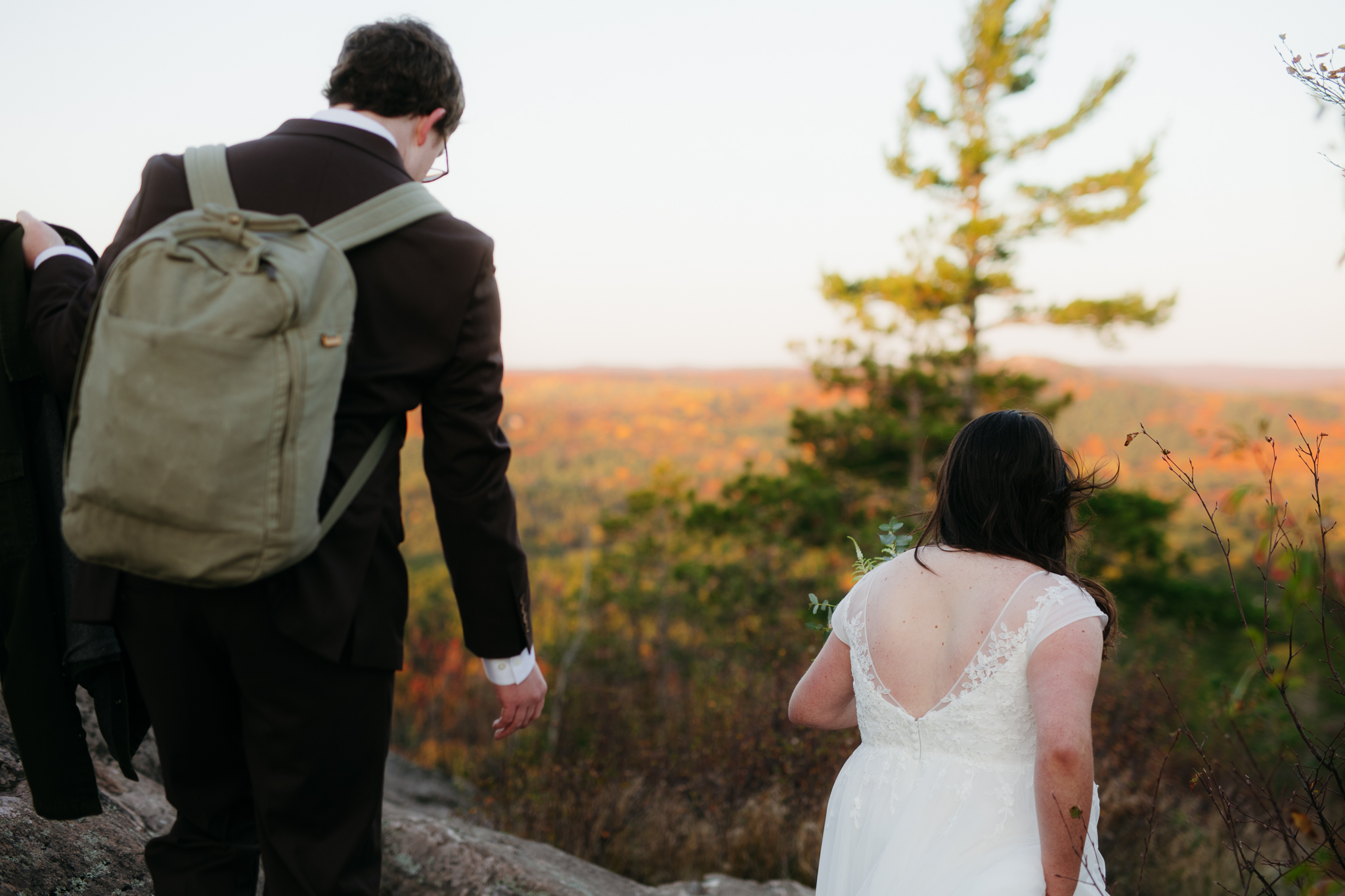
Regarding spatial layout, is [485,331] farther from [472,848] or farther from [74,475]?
[472,848]

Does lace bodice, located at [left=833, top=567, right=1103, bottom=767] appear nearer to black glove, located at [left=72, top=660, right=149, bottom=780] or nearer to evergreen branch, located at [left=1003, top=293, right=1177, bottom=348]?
black glove, located at [left=72, top=660, right=149, bottom=780]

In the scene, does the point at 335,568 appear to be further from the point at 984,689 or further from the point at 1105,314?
the point at 1105,314

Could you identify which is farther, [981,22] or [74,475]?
[981,22]

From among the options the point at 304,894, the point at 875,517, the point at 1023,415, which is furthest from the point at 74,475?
the point at 875,517

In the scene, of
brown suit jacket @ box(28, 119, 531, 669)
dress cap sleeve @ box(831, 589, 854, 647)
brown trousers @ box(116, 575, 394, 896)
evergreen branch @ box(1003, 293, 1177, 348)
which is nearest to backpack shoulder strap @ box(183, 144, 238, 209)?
brown suit jacket @ box(28, 119, 531, 669)

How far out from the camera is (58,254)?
138 cm

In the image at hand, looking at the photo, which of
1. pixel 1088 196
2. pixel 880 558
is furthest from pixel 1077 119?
pixel 880 558

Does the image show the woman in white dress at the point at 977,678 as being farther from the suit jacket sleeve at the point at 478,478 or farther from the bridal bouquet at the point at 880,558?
the suit jacket sleeve at the point at 478,478

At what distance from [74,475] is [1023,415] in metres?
1.53

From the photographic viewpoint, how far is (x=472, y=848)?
2361 millimetres

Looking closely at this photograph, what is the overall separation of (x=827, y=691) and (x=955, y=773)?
0.92ft

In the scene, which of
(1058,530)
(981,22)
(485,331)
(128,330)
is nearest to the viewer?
(128,330)

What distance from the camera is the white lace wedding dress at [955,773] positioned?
146 cm

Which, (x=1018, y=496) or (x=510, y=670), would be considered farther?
(x=1018, y=496)
